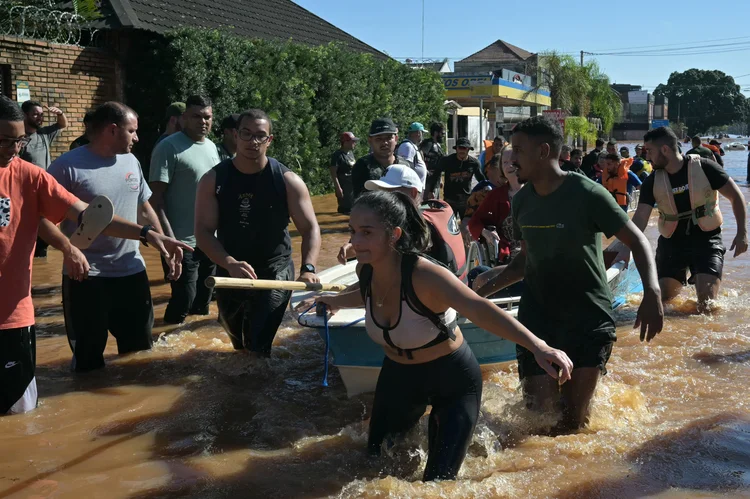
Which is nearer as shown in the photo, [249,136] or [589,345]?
[589,345]

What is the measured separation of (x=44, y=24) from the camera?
13.2m

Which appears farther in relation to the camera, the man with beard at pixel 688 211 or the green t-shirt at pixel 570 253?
the man with beard at pixel 688 211

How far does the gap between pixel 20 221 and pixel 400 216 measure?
249 centimetres

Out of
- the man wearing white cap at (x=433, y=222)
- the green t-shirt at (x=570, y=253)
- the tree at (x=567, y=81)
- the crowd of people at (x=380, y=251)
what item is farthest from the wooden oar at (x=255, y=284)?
the tree at (x=567, y=81)

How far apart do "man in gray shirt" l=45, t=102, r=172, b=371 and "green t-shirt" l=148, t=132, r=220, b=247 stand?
1.13 meters

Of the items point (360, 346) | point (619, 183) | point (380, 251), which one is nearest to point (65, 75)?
point (619, 183)

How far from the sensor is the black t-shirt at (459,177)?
11.6 meters

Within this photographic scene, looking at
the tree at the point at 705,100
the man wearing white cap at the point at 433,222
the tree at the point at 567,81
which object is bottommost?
the man wearing white cap at the point at 433,222

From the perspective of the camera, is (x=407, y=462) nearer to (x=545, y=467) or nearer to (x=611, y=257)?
(x=545, y=467)

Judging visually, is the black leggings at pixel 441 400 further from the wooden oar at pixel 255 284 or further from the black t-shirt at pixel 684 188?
the black t-shirt at pixel 684 188

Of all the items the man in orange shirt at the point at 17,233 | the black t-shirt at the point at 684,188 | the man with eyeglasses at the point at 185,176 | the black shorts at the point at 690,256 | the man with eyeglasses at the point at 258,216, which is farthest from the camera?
the black shorts at the point at 690,256

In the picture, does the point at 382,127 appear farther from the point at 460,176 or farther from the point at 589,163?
the point at 589,163

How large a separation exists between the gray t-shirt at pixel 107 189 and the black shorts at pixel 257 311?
79 cm

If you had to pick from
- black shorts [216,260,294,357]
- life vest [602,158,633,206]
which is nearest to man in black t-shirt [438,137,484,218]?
life vest [602,158,633,206]
